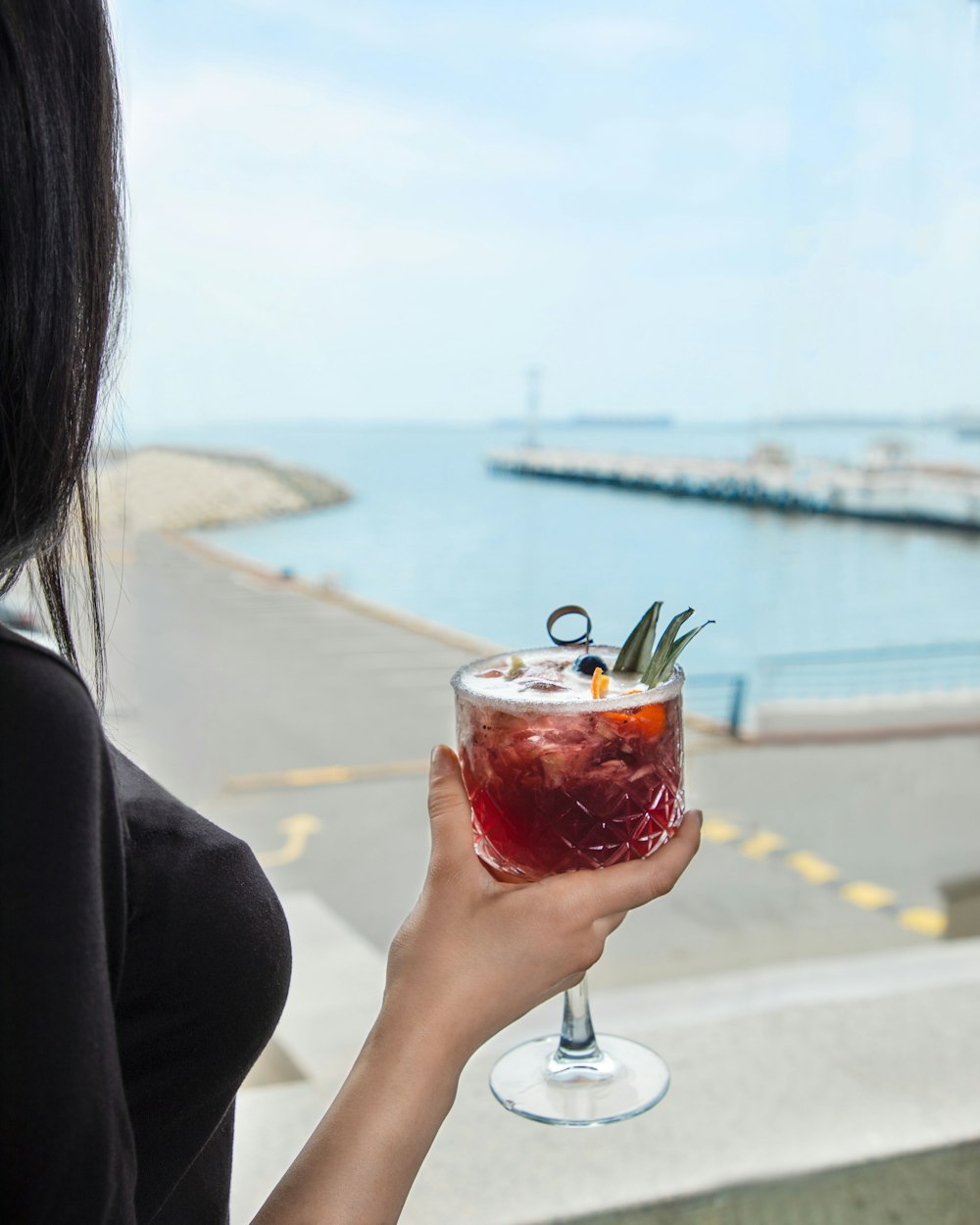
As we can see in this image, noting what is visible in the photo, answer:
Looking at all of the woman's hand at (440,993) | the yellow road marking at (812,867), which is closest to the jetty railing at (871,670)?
the yellow road marking at (812,867)

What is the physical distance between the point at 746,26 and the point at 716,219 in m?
1.14

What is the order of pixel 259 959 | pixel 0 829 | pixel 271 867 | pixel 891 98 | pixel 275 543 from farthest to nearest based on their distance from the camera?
pixel 891 98 < pixel 271 867 < pixel 275 543 < pixel 259 959 < pixel 0 829

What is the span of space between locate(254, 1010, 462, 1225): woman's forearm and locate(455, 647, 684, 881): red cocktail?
0.12 metres

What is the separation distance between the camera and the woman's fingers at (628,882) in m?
0.62

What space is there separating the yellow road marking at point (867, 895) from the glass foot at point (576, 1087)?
4.17 meters

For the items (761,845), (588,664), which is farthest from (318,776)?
(588,664)

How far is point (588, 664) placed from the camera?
27.0 inches

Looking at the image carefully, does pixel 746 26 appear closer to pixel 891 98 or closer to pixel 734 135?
pixel 891 98

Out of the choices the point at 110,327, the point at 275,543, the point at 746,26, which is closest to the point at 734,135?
the point at 746,26

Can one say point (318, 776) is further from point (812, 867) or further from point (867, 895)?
point (867, 895)

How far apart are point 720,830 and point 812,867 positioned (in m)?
0.43

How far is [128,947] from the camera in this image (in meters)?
0.51

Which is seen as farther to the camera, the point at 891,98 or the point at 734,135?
the point at 734,135

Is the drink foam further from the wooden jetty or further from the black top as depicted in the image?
the wooden jetty
